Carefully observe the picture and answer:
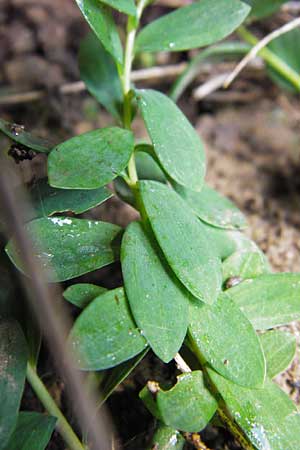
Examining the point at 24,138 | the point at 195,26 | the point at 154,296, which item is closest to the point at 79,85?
the point at 195,26

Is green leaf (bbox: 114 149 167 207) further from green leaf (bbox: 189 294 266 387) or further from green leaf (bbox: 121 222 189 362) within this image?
green leaf (bbox: 189 294 266 387)

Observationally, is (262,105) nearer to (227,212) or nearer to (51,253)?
(227,212)

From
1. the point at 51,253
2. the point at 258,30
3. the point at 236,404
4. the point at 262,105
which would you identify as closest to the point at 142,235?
the point at 51,253

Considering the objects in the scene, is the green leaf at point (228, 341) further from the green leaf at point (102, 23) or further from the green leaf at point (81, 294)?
the green leaf at point (102, 23)

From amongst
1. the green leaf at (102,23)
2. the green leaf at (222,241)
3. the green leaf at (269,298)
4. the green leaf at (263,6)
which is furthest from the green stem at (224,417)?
the green leaf at (263,6)

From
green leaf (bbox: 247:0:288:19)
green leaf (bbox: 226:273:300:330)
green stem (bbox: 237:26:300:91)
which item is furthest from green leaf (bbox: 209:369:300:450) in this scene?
green leaf (bbox: 247:0:288:19)

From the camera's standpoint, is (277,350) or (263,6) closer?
(277,350)

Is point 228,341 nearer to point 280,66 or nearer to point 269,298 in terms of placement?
point 269,298
